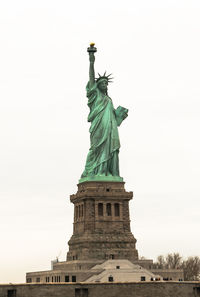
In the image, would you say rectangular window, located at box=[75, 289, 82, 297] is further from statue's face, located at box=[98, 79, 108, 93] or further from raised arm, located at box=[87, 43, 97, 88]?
raised arm, located at box=[87, 43, 97, 88]

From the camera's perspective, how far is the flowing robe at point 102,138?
3733 inches

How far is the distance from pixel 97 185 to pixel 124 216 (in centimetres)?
530

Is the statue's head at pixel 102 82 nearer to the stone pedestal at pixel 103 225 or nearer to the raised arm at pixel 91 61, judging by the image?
the raised arm at pixel 91 61

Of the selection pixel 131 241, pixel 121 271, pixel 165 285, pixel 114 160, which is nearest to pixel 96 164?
pixel 114 160

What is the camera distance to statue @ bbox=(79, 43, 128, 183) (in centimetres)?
9462

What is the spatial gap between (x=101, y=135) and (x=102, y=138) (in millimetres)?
488

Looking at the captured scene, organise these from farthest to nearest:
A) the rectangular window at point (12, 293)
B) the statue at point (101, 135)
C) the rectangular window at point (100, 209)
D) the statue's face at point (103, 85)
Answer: the statue's face at point (103, 85) < the statue at point (101, 135) < the rectangular window at point (100, 209) < the rectangular window at point (12, 293)

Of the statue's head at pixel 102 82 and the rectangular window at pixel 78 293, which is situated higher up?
the statue's head at pixel 102 82

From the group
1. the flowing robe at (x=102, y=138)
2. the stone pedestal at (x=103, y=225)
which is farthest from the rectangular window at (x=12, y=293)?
the flowing robe at (x=102, y=138)

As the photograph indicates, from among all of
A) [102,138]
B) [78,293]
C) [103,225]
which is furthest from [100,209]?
[78,293]

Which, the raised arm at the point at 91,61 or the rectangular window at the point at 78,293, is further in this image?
the raised arm at the point at 91,61

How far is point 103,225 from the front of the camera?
92125 mm

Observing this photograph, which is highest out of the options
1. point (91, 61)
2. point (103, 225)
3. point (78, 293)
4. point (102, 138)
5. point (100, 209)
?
point (91, 61)

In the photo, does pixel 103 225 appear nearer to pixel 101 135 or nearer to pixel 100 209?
pixel 100 209
